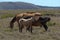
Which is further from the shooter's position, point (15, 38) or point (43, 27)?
point (43, 27)

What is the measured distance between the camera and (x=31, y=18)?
59.9ft

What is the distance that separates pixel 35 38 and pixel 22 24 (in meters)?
4.39

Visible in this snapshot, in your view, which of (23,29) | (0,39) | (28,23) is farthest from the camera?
(23,29)

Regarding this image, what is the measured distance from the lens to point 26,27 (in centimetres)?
1839

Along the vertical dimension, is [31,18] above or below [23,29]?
above

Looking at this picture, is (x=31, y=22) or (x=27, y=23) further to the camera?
(x=31, y=22)

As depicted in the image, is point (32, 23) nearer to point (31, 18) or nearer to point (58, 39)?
point (31, 18)

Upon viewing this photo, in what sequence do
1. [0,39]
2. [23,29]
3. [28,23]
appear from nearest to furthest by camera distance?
[0,39]
[28,23]
[23,29]

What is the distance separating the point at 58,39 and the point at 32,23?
509 centimetres

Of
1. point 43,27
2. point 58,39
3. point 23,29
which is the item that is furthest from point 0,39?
point 43,27

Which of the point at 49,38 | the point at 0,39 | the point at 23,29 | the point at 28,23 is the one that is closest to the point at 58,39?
the point at 49,38

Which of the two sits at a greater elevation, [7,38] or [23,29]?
[7,38]

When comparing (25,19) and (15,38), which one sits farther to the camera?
(25,19)

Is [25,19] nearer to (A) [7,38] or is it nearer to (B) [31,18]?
(B) [31,18]
